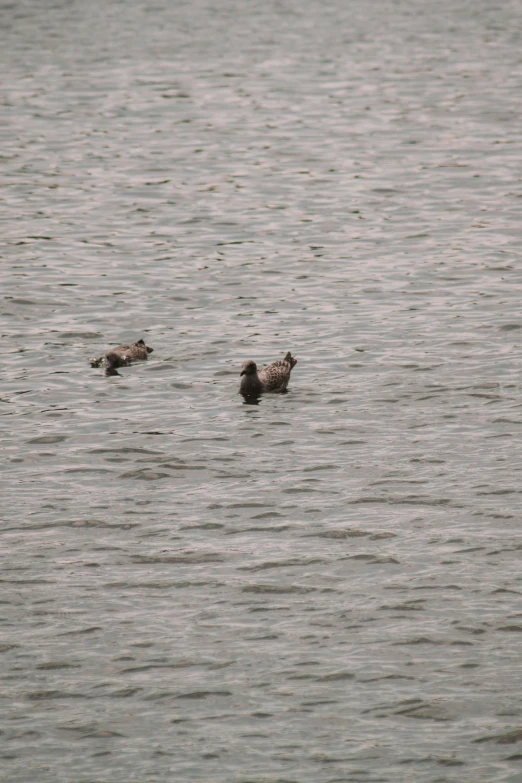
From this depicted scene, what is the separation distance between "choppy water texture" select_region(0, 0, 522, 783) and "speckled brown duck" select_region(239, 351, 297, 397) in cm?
35

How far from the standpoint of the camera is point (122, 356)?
22.0 m

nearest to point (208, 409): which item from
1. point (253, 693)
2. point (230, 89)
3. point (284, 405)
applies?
point (284, 405)

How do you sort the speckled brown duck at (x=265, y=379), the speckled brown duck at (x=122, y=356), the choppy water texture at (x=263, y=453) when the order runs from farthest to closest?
the speckled brown duck at (x=122, y=356), the speckled brown duck at (x=265, y=379), the choppy water texture at (x=263, y=453)

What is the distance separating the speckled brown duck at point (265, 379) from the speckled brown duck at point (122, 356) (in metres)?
2.07

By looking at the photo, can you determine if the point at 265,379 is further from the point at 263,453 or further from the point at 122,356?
the point at 122,356

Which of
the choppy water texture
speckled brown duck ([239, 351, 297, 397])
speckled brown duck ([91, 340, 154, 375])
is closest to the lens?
the choppy water texture

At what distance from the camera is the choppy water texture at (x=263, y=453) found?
12.3 metres

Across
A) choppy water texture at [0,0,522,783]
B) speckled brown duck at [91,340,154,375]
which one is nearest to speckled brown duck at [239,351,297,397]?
choppy water texture at [0,0,522,783]

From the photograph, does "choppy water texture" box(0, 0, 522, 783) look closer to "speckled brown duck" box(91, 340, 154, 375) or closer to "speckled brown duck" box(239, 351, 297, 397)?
"speckled brown duck" box(91, 340, 154, 375)

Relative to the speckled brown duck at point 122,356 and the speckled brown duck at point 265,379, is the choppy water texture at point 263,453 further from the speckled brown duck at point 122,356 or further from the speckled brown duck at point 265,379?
the speckled brown duck at point 265,379

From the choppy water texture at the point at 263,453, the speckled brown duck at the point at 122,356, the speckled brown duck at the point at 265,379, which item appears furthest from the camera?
the speckled brown duck at the point at 122,356

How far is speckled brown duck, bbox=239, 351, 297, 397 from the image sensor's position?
20.9 meters

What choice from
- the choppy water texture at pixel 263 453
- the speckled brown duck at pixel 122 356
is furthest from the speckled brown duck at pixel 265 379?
the speckled brown duck at pixel 122 356

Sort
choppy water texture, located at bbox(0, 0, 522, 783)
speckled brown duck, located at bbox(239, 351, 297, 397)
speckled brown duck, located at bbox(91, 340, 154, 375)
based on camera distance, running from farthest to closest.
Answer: speckled brown duck, located at bbox(91, 340, 154, 375), speckled brown duck, located at bbox(239, 351, 297, 397), choppy water texture, located at bbox(0, 0, 522, 783)
